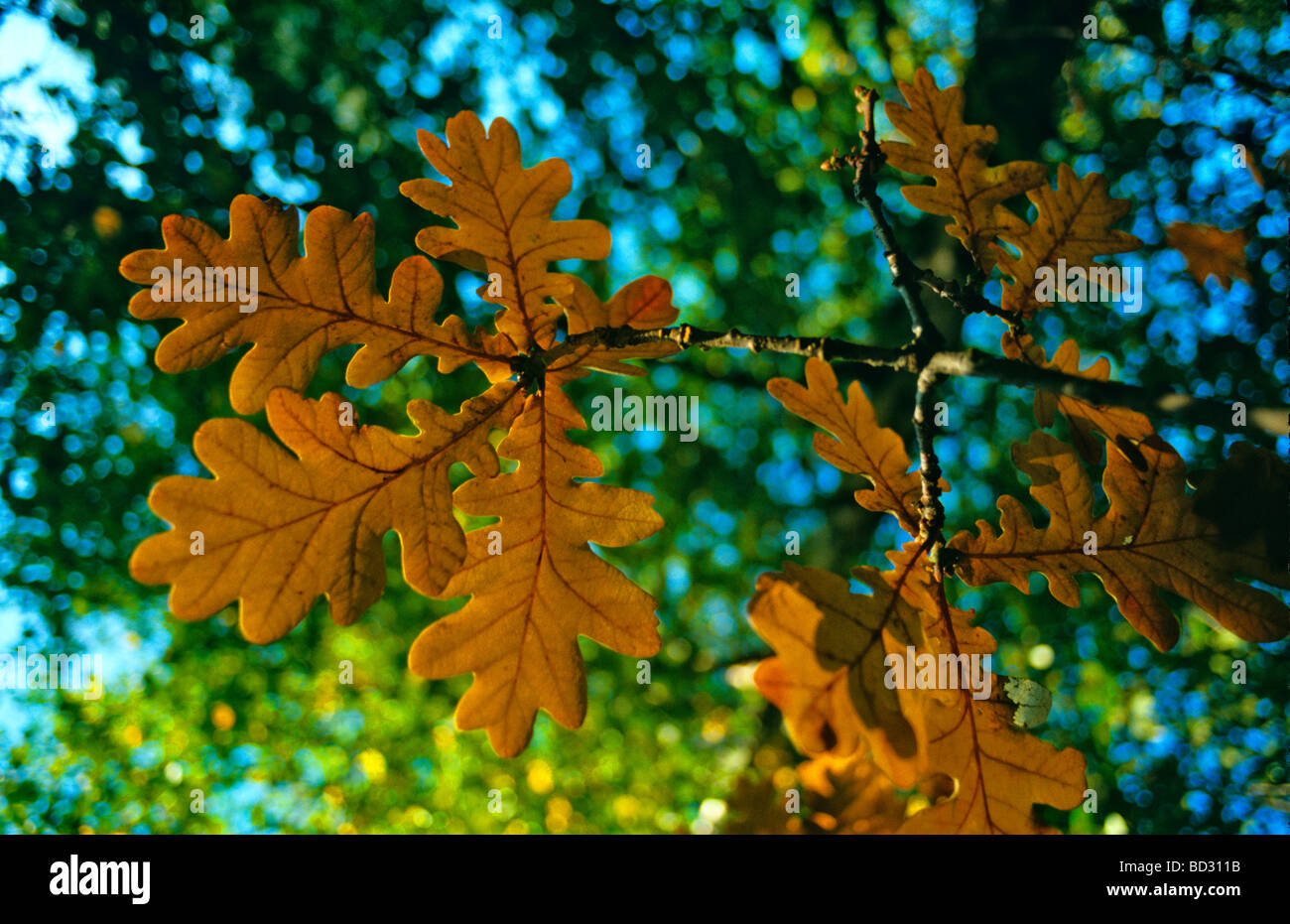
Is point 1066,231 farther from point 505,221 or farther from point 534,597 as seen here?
point 534,597

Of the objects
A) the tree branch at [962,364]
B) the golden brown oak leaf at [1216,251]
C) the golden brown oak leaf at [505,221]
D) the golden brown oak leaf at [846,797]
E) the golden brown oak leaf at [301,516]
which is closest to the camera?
the tree branch at [962,364]

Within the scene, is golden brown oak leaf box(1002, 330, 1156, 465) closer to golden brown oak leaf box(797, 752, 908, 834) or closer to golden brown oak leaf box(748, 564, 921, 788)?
golden brown oak leaf box(748, 564, 921, 788)

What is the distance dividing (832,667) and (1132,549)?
66cm

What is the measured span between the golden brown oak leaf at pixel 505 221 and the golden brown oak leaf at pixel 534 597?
0.16 m

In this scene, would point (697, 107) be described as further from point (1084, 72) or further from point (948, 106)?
point (948, 106)

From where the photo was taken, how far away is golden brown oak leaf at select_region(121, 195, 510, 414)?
3.71ft

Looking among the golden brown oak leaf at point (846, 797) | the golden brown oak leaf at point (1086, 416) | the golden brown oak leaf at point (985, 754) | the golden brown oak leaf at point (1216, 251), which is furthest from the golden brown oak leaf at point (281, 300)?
the golden brown oak leaf at point (1216, 251)

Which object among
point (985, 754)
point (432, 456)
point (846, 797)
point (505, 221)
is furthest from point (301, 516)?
point (846, 797)

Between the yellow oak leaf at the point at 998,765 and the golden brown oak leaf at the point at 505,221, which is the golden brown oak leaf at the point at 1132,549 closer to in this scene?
the yellow oak leaf at the point at 998,765

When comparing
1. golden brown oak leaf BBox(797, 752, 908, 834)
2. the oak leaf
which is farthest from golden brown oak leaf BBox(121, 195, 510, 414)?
golden brown oak leaf BBox(797, 752, 908, 834)

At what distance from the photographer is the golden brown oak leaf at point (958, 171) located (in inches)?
50.9

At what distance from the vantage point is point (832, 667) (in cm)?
110

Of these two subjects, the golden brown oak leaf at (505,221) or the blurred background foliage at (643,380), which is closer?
the golden brown oak leaf at (505,221)

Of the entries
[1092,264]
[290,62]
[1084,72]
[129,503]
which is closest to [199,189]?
[290,62]
